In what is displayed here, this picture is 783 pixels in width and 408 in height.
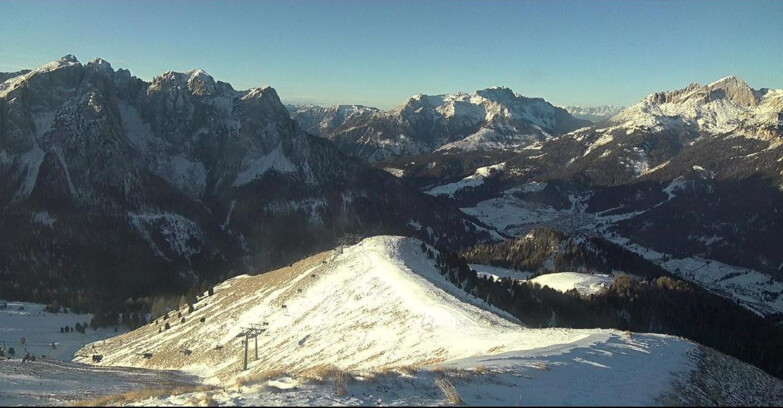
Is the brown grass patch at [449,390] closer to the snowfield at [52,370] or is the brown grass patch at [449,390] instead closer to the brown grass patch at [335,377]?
the brown grass patch at [335,377]

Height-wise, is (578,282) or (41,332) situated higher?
(578,282)

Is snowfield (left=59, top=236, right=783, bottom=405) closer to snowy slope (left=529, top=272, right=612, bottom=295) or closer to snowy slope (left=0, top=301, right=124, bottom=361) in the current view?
snowy slope (left=0, top=301, right=124, bottom=361)

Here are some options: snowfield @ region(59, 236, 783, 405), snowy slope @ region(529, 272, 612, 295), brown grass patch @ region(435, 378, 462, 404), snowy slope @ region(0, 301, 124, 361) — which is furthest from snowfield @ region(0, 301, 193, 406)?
snowy slope @ region(529, 272, 612, 295)

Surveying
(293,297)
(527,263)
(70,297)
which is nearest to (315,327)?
(293,297)

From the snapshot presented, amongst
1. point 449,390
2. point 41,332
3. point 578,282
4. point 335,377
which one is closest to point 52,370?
point 335,377

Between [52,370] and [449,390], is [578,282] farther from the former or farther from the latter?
[449,390]
